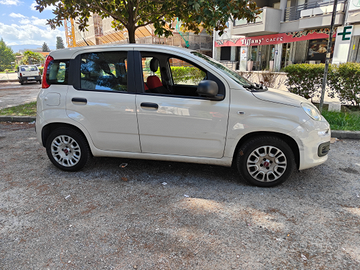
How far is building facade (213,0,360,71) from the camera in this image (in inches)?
719

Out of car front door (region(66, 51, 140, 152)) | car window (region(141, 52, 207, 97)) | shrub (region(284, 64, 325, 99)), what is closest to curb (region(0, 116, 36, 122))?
car front door (region(66, 51, 140, 152))

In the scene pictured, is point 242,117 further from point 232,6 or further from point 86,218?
point 232,6

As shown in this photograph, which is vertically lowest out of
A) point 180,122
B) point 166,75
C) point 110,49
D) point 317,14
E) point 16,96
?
point 16,96

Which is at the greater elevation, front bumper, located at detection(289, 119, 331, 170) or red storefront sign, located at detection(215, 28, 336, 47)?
red storefront sign, located at detection(215, 28, 336, 47)

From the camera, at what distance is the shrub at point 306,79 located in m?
7.50

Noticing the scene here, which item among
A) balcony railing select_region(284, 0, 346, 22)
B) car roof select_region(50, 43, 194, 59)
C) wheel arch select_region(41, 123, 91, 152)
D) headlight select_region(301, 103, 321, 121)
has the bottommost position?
wheel arch select_region(41, 123, 91, 152)

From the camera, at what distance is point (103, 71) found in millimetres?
3887

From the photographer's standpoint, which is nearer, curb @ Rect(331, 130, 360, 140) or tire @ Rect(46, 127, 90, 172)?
tire @ Rect(46, 127, 90, 172)

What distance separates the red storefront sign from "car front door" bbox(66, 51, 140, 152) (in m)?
21.0

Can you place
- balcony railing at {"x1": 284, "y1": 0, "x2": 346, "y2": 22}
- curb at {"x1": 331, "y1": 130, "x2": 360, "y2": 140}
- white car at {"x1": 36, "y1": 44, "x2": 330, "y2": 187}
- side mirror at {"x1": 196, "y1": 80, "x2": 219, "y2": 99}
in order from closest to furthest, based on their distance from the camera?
side mirror at {"x1": 196, "y1": 80, "x2": 219, "y2": 99}, white car at {"x1": 36, "y1": 44, "x2": 330, "y2": 187}, curb at {"x1": 331, "y1": 130, "x2": 360, "y2": 140}, balcony railing at {"x1": 284, "y1": 0, "x2": 346, "y2": 22}

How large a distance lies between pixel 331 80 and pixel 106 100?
6.29 metres

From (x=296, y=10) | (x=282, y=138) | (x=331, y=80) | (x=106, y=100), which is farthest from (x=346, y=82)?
(x=296, y=10)

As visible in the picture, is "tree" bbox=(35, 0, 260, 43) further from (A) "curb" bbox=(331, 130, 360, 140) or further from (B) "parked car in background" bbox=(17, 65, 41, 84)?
(B) "parked car in background" bbox=(17, 65, 41, 84)

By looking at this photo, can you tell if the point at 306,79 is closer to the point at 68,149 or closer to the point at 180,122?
the point at 180,122
